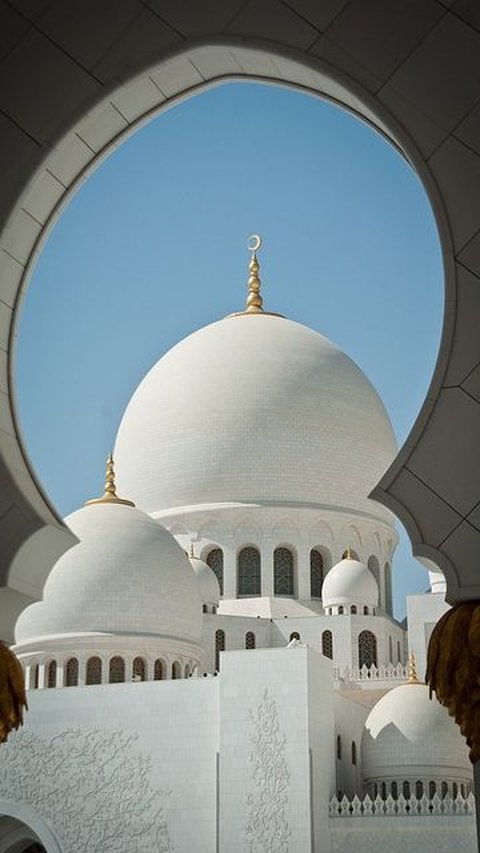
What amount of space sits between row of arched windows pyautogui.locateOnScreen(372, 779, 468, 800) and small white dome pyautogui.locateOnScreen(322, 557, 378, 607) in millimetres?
6041

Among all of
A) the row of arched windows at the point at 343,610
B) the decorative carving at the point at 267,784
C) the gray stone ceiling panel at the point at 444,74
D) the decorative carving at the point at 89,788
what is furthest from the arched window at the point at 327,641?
the gray stone ceiling panel at the point at 444,74

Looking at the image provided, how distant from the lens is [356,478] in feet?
110

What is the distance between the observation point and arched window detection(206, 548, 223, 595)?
3266 centimetres

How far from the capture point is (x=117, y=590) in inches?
→ 1065

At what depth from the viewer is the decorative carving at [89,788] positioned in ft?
76.5

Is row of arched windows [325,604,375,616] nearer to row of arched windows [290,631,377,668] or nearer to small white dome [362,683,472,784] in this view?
row of arched windows [290,631,377,668]

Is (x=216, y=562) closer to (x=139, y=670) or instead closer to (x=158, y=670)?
(x=158, y=670)

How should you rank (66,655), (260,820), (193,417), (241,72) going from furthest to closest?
(193,417) → (66,655) → (260,820) → (241,72)

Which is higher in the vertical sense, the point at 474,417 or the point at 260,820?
the point at 260,820

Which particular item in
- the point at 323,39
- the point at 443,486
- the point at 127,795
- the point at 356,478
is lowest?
the point at 443,486

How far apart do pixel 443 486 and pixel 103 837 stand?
726 inches

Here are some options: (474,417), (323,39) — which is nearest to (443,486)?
(474,417)

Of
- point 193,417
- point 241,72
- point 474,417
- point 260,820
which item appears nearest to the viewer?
point 474,417

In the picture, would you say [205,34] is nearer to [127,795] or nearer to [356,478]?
[127,795]
